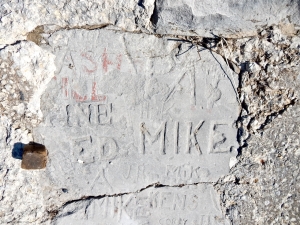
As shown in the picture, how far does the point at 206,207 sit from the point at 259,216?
286mm

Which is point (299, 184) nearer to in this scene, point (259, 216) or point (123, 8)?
point (259, 216)

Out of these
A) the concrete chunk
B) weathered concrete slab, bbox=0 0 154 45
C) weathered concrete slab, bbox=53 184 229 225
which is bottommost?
weathered concrete slab, bbox=53 184 229 225

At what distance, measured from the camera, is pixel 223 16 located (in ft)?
5.08

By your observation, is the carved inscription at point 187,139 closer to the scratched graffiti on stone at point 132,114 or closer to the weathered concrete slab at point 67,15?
the scratched graffiti on stone at point 132,114

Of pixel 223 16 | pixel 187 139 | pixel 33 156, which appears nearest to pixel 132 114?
pixel 187 139

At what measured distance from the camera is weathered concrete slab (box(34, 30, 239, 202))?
160 cm

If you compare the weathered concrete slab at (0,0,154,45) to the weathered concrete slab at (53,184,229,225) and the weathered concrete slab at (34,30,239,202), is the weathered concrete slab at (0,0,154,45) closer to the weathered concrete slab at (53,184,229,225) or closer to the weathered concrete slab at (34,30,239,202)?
the weathered concrete slab at (34,30,239,202)

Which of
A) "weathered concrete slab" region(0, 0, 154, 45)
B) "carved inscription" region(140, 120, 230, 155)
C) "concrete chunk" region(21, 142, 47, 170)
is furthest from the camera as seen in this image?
"carved inscription" region(140, 120, 230, 155)

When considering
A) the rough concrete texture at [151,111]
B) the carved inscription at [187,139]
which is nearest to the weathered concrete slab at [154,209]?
the rough concrete texture at [151,111]

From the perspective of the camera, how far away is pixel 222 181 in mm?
1761

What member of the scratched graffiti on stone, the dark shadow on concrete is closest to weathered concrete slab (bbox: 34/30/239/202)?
the scratched graffiti on stone

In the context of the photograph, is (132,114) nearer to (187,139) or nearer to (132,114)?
(132,114)

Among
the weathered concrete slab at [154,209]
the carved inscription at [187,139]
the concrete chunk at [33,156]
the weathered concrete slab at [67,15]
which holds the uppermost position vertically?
the weathered concrete slab at [67,15]

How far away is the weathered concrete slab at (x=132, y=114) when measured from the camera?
5.26 ft
